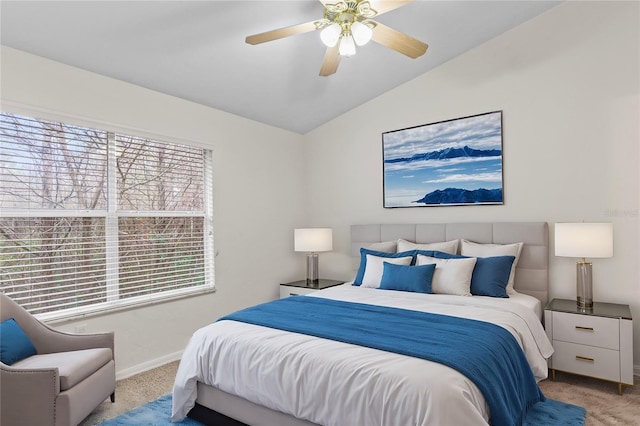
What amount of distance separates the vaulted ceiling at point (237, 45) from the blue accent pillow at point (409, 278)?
203 cm

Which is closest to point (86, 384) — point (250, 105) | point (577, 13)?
point (250, 105)

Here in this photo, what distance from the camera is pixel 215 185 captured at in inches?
161

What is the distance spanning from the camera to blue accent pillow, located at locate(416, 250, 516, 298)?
325 centimetres

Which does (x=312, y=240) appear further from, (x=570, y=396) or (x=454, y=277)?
(x=570, y=396)

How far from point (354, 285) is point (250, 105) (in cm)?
219

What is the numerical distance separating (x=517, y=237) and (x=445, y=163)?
1.04 meters

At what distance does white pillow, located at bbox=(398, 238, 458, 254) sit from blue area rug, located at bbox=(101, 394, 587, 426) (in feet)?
4.85

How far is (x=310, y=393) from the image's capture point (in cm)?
194

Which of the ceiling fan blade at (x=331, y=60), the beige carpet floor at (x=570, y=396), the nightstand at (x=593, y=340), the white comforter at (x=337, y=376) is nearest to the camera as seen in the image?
the white comforter at (x=337, y=376)

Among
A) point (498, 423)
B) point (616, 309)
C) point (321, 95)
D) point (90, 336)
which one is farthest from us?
point (321, 95)

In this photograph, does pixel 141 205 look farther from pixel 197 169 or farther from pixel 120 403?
pixel 120 403

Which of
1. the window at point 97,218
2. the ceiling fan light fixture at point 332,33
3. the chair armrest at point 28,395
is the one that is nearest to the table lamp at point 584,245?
the ceiling fan light fixture at point 332,33

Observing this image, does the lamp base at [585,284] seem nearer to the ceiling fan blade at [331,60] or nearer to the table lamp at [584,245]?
the table lamp at [584,245]

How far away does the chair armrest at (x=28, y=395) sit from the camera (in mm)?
2152
